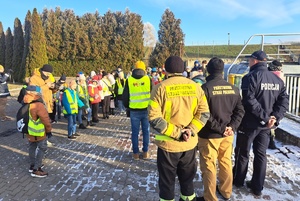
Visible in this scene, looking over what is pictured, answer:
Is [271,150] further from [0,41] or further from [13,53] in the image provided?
[0,41]

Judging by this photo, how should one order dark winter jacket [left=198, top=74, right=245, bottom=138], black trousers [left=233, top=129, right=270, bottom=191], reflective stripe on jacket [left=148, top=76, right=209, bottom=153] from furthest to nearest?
black trousers [left=233, top=129, right=270, bottom=191] < dark winter jacket [left=198, top=74, right=245, bottom=138] < reflective stripe on jacket [left=148, top=76, right=209, bottom=153]

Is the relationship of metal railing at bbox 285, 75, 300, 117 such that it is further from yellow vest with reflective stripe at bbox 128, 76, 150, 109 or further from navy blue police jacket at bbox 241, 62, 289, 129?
yellow vest with reflective stripe at bbox 128, 76, 150, 109

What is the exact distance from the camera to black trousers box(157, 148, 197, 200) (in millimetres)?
2898

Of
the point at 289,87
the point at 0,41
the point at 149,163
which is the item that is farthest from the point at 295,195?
the point at 0,41

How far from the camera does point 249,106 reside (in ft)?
12.1

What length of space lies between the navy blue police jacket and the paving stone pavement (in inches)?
47.7

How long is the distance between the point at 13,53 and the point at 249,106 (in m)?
30.2

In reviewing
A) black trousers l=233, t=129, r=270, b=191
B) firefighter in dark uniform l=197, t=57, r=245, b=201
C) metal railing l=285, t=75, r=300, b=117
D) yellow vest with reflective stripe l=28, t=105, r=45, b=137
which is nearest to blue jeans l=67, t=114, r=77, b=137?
yellow vest with reflective stripe l=28, t=105, r=45, b=137

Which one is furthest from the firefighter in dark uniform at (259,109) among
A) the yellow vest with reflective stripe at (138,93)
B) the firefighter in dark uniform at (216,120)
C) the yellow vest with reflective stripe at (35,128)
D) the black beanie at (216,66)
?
the yellow vest with reflective stripe at (35,128)

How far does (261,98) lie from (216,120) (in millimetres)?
870

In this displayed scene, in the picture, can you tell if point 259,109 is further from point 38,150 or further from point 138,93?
point 38,150

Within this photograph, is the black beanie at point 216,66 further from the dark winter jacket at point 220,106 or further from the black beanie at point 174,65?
the black beanie at point 174,65

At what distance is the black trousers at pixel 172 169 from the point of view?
2.90 metres

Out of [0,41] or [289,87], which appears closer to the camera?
[289,87]
